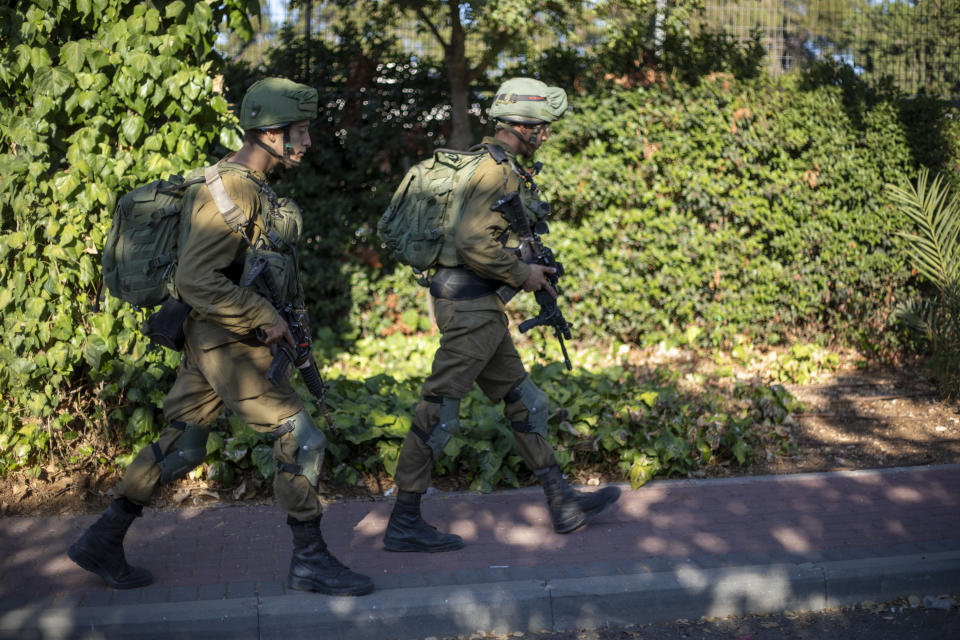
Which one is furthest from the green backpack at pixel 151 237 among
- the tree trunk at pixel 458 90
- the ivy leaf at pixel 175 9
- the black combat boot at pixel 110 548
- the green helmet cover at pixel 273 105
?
the tree trunk at pixel 458 90

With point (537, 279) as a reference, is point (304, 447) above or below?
below

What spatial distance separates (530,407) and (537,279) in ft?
2.12

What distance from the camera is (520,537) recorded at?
462cm

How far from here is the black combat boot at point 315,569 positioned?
12.7 feet

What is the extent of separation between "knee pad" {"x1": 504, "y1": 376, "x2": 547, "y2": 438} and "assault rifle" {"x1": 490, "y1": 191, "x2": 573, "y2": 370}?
0.90 ft

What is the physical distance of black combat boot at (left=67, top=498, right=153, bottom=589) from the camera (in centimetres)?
384

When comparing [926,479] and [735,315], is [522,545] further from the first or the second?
[735,315]

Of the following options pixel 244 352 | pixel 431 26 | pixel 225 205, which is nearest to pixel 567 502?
pixel 244 352

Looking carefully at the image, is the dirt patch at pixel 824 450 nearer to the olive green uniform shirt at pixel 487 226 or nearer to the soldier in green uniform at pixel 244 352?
the soldier in green uniform at pixel 244 352

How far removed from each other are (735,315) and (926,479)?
130 inches

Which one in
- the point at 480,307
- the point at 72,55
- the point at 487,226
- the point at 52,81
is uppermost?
the point at 72,55

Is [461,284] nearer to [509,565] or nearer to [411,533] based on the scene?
[411,533]

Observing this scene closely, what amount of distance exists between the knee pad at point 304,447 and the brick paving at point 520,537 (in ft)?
1.77

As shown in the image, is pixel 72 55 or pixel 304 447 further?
pixel 72 55
